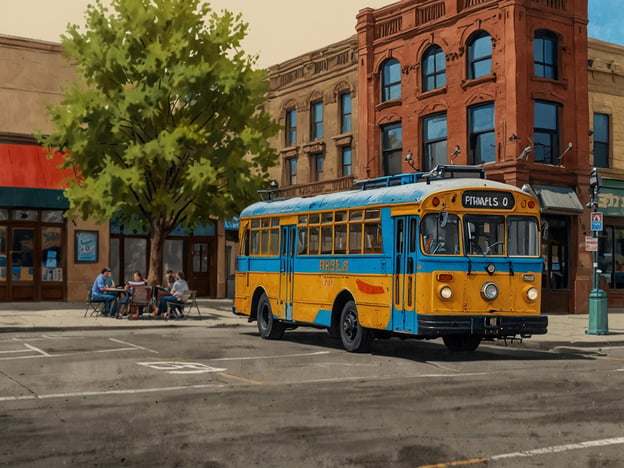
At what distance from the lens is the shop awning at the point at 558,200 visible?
31516 millimetres

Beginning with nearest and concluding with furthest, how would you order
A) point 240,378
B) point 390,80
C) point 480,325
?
point 240,378, point 480,325, point 390,80

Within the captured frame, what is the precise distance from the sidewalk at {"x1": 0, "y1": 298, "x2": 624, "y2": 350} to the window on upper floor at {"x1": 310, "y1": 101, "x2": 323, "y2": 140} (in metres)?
12.2

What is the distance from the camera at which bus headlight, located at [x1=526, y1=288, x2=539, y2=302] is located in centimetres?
1621

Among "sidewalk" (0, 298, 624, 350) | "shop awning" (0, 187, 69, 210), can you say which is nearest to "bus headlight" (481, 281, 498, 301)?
"sidewalk" (0, 298, 624, 350)

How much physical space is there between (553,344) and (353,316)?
486 centimetres

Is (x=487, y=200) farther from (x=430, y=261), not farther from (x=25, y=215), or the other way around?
(x=25, y=215)

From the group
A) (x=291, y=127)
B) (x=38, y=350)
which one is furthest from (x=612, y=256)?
(x=38, y=350)

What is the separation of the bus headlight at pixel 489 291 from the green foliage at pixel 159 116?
543 inches

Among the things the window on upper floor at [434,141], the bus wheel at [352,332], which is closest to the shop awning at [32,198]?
the window on upper floor at [434,141]

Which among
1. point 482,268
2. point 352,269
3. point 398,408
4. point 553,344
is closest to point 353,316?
point 352,269

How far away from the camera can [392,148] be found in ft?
121

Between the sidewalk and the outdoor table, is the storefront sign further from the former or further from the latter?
the outdoor table

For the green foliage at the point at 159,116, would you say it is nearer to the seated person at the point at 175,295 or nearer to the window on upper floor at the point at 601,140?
the seated person at the point at 175,295

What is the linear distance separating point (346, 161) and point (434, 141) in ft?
22.0
